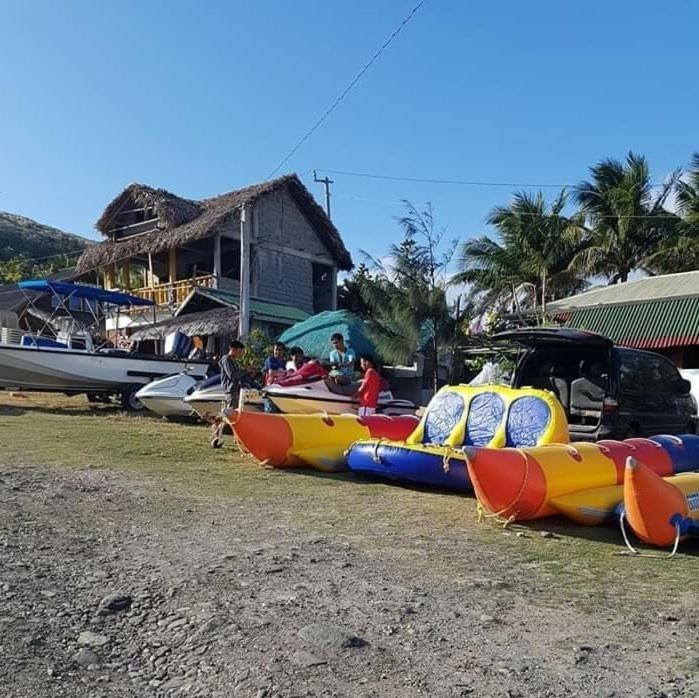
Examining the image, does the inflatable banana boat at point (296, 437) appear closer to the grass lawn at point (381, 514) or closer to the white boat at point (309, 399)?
the grass lawn at point (381, 514)

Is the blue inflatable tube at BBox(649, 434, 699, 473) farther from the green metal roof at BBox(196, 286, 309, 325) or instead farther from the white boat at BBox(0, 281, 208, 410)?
the green metal roof at BBox(196, 286, 309, 325)

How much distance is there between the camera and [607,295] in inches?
867

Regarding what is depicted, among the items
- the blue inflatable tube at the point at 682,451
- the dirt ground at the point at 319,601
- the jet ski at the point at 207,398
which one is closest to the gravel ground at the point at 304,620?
the dirt ground at the point at 319,601

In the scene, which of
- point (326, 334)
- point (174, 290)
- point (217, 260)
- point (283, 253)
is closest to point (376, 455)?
point (326, 334)

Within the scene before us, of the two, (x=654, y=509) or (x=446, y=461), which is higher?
(x=446, y=461)

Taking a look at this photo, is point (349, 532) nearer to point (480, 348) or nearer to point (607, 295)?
point (480, 348)

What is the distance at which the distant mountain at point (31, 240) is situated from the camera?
70438 millimetres

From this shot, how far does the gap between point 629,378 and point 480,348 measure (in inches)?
297

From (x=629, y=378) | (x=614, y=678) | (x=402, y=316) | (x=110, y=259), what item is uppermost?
(x=110, y=259)

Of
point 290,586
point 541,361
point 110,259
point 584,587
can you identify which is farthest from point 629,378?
point 110,259

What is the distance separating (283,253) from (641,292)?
13202 millimetres

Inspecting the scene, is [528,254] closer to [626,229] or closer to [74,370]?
[626,229]

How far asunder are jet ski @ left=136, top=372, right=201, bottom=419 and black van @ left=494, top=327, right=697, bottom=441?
24.3 feet

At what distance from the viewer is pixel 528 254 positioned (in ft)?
98.3
